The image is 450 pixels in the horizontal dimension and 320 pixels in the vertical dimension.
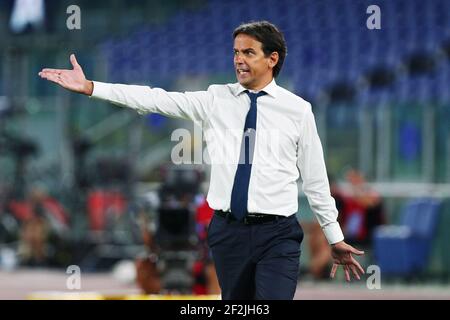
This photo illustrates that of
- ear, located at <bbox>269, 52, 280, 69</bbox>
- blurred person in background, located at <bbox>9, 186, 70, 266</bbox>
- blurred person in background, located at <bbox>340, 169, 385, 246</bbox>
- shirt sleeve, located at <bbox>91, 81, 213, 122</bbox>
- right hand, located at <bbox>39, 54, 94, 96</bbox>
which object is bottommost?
blurred person in background, located at <bbox>9, 186, 70, 266</bbox>

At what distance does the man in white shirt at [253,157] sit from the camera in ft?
21.1

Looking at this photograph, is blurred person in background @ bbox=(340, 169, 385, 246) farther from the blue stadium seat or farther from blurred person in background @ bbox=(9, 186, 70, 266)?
blurred person in background @ bbox=(9, 186, 70, 266)

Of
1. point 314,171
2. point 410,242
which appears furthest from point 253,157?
point 410,242

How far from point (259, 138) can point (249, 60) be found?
417mm

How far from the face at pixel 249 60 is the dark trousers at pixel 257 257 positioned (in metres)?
0.76

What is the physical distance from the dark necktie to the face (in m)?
0.18

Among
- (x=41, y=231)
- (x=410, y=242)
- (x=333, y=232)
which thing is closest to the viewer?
(x=333, y=232)

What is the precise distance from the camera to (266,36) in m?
6.59

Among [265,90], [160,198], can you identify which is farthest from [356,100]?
[265,90]

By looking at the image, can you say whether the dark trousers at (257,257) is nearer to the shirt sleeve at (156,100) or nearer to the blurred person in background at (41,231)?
the shirt sleeve at (156,100)

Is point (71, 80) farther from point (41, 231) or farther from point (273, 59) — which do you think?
point (41, 231)

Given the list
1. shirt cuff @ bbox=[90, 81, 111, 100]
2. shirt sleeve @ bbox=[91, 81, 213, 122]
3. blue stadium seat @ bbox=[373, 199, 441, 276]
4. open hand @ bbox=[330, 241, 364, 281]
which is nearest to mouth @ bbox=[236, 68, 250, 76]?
shirt sleeve @ bbox=[91, 81, 213, 122]

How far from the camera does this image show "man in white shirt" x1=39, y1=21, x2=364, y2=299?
6.42 metres
